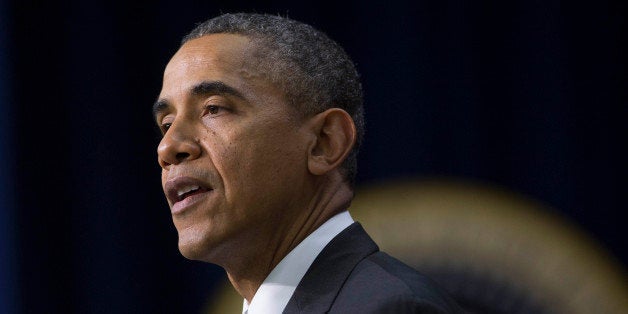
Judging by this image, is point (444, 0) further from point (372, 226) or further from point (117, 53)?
point (117, 53)

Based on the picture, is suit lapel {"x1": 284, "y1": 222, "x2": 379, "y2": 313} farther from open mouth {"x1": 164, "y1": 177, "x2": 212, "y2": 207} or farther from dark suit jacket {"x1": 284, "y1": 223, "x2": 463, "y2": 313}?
open mouth {"x1": 164, "y1": 177, "x2": 212, "y2": 207}

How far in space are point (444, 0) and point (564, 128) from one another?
0.43m

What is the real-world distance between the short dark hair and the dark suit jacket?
177mm

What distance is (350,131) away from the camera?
4.68 ft

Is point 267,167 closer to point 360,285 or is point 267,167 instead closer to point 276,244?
point 276,244

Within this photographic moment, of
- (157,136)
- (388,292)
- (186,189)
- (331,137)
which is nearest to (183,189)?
(186,189)

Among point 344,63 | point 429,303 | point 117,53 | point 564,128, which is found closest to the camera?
point 429,303

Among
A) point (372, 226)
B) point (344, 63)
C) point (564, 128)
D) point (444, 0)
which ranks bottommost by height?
point (372, 226)

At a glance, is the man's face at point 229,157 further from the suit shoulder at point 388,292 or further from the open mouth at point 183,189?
the suit shoulder at point 388,292

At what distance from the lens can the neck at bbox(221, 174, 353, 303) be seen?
1359 millimetres

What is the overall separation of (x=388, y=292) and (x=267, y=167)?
0.92ft

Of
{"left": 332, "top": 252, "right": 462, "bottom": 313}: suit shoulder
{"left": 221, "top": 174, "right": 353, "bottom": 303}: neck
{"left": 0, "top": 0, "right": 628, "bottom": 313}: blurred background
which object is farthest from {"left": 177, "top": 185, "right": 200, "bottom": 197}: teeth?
{"left": 0, "top": 0, "right": 628, "bottom": 313}: blurred background

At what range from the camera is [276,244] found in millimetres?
1364

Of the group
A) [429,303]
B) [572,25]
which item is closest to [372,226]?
[572,25]
